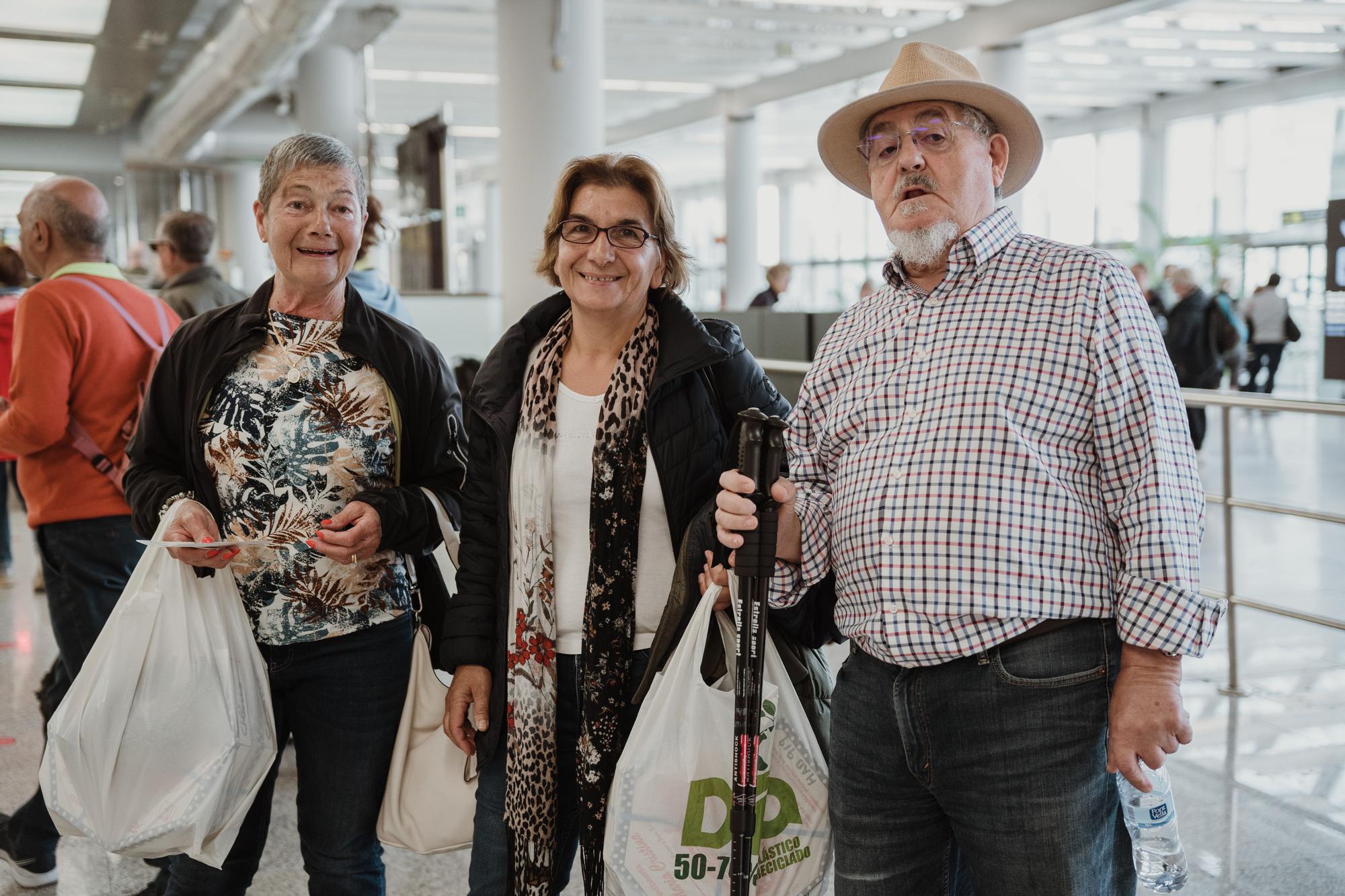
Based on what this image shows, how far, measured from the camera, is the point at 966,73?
173 cm

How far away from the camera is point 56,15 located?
39.1 ft

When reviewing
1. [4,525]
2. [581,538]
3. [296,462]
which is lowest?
[4,525]

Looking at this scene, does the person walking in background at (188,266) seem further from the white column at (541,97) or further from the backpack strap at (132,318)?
the white column at (541,97)

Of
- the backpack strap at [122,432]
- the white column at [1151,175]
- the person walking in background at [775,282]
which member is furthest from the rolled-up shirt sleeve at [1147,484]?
the white column at [1151,175]

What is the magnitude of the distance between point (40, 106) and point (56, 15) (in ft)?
22.7

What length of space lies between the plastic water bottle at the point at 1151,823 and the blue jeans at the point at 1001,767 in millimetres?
22

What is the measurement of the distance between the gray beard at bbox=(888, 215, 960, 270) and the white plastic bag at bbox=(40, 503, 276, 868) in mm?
1274

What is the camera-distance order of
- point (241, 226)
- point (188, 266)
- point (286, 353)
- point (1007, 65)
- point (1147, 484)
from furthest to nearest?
1. point (241, 226)
2. point (1007, 65)
3. point (188, 266)
4. point (286, 353)
5. point (1147, 484)

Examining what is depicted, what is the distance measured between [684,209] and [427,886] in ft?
101

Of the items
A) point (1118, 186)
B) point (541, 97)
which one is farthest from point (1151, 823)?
point (1118, 186)

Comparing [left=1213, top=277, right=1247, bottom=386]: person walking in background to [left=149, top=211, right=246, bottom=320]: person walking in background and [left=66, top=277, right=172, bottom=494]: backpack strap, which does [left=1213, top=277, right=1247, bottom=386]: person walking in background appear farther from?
[left=66, top=277, right=172, bottom=494]: backpack strap

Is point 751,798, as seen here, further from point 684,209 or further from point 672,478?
point 684,209

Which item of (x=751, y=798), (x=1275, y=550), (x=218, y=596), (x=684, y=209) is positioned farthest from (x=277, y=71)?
(x=684, y=209)

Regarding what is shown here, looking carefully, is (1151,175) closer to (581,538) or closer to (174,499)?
(581,538)
